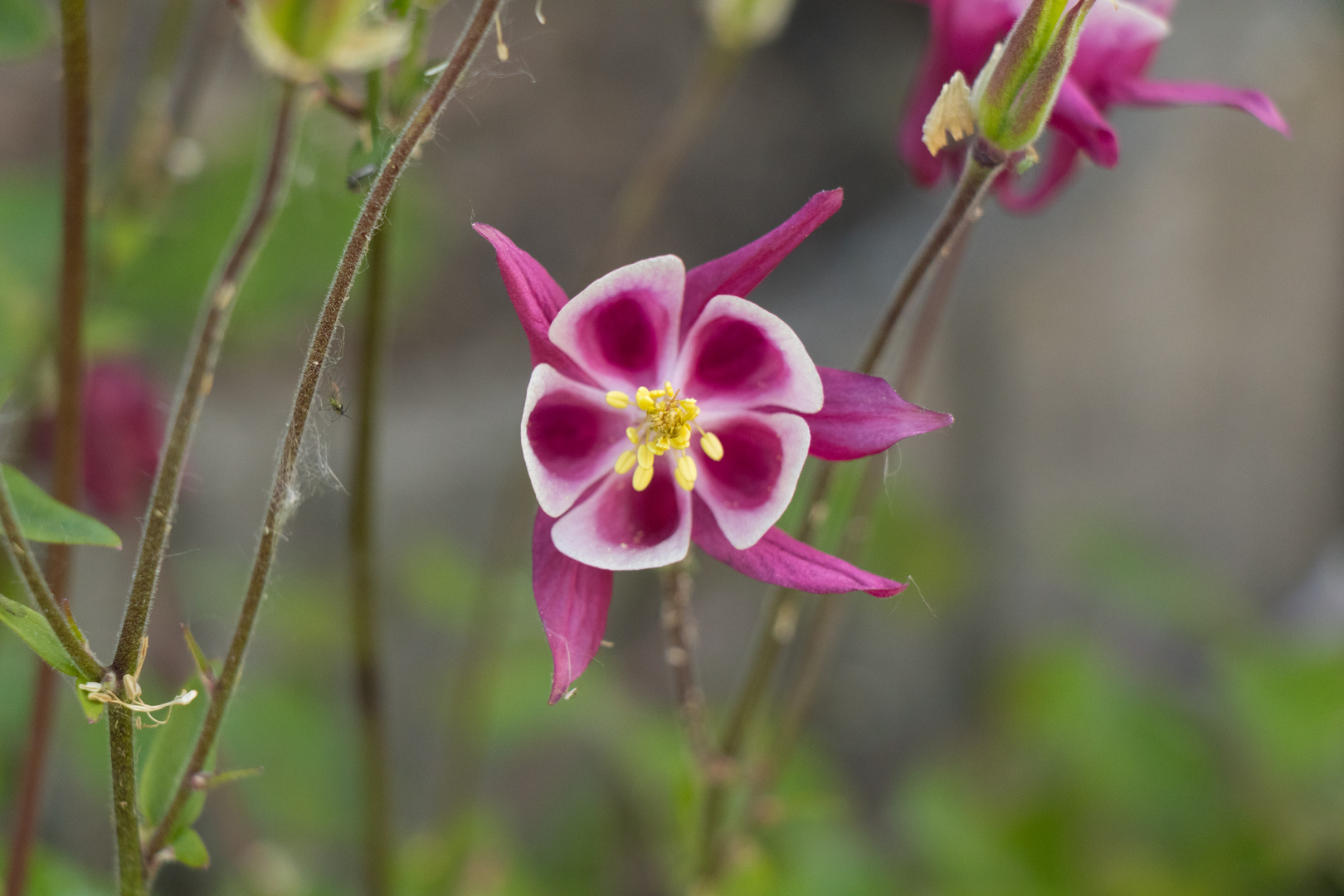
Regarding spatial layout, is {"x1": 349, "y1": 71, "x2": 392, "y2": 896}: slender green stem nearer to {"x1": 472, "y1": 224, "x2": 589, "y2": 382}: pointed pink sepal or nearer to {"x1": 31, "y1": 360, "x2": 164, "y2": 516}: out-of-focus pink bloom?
{"x1": 472, "y1": 224, "x2": 589, "y2": 382}: pointed pink sepal

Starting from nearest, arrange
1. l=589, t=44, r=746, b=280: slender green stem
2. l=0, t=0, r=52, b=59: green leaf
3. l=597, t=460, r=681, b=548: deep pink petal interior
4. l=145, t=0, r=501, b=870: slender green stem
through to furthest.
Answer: l=145, t=0, r=501, b=870: slender green stem, l=597, t=460, r=681, b=548: deep pink petal interior, l=0, t=0, r=52, b=59: green leaf, l=589, t=44, r=746, b=280: slender green stem

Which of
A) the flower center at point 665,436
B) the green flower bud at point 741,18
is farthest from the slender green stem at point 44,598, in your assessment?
the green flower bud at point 741,18

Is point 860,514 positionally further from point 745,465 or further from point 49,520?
point 49,520

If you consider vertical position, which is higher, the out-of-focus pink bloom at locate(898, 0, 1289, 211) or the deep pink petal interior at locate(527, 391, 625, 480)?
the out-of-focus pink bloom at locate(898, 0, 1289, 211)

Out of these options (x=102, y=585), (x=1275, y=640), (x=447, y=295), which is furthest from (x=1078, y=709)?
(x=102, y=585)

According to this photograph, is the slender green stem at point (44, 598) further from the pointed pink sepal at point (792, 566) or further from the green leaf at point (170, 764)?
the pointed pink sepal at point (792, 566)

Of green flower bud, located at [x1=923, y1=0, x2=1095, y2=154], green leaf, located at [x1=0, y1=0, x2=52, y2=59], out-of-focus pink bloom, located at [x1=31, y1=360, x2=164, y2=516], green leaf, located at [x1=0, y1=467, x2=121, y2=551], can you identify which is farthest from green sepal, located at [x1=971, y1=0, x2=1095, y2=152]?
out-of-focus pink bloom, located at [x1=31, y1=360, x2=164, y2=516]
